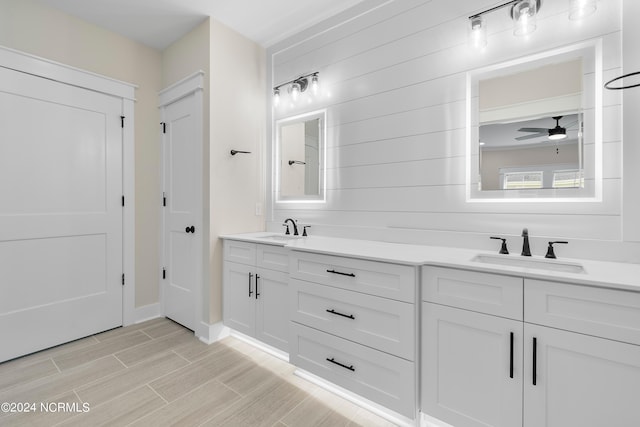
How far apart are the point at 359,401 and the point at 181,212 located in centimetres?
228

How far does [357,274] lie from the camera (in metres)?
1.67

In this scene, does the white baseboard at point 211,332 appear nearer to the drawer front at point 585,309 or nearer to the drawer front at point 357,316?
the drawer front at point 357,316

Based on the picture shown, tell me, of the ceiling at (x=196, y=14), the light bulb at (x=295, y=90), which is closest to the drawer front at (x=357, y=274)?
the light bulb at (x=295, y=90)

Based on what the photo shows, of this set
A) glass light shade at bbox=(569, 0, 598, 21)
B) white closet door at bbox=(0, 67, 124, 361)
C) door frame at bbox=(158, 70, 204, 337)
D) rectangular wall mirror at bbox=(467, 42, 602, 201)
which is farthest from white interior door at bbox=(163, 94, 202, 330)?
glass light shade at bbox=(569, 0, 598, 21)

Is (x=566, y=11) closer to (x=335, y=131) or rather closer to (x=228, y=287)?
(x=335, y=131)

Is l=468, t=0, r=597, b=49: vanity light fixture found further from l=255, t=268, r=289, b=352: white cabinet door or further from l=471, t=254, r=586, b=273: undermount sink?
l=255, t=268, r=289, b=352: white cabinet door

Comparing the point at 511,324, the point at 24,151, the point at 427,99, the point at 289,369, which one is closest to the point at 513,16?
the point at 427,99

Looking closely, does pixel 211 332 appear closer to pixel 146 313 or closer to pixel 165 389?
pixel 165 389

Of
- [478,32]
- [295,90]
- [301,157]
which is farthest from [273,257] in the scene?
[478,32]

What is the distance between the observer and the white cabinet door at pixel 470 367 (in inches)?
48.8

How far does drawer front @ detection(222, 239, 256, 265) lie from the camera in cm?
237

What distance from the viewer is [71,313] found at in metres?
2.52

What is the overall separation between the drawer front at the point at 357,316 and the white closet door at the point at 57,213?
6.66ft

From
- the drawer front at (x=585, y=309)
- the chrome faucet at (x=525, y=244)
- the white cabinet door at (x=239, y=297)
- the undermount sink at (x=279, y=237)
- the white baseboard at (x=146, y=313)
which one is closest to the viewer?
the drawer front at (x=585, y=309)
